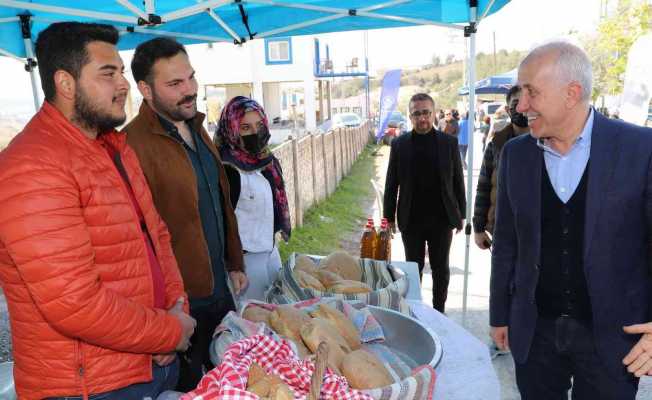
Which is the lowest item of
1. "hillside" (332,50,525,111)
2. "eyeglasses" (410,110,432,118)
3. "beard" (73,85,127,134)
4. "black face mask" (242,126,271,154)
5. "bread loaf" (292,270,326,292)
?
"bread loaf" (292,270,326,292)

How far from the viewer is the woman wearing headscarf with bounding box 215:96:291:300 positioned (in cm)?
271

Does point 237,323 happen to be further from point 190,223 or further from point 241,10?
point 241,10

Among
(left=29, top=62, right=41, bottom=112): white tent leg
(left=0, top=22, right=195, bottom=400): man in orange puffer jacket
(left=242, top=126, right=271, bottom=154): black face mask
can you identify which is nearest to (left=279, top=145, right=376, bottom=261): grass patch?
(left=29, top=62, right=41, bottom=112): white tent leg

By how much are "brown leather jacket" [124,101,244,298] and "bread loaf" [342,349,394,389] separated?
3.11 feet

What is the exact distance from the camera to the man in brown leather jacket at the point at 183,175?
2.12m

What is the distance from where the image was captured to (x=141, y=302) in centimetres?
152

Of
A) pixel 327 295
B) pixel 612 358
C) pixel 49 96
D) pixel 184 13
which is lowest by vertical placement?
pixel 612 358

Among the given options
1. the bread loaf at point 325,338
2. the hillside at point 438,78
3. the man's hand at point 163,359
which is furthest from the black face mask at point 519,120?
the hillside at point 438,78

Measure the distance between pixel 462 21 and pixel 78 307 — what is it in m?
3.47

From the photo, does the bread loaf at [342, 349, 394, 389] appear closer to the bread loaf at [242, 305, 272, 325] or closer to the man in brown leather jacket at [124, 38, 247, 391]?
the bread loaf at [242, 305, 272, 325]

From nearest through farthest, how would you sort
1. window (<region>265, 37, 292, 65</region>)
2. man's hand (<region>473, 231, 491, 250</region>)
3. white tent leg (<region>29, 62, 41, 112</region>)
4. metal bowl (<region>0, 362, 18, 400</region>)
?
1. metal bowl (<region>0, 362, 18, 400</region>)
2. man's hand (<region>473, 231, 491, 250</region>)
3. white tent leg (<region>29, 62, 41, 112</region>)
4. window (<region>265, 37, 292, 65</region>)

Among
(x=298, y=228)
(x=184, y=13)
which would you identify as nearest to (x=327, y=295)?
(x=184, y=13)

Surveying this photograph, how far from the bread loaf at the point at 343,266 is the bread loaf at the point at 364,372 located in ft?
2.91

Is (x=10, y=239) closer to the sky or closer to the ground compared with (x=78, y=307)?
closer to the sky
